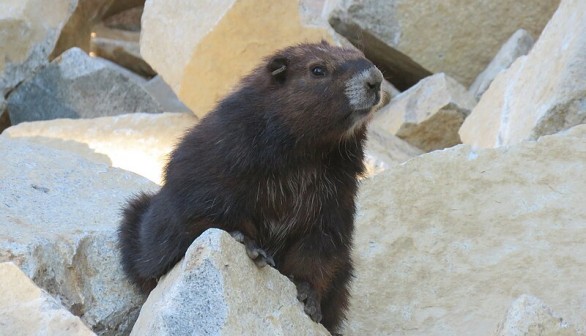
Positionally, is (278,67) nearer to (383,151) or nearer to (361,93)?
(361,93)

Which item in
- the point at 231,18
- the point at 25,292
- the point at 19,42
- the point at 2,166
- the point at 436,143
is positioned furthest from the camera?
the point at 19,42

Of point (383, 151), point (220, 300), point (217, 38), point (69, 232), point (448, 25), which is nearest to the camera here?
point (220, 300)

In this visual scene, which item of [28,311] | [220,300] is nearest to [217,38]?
[220,300]

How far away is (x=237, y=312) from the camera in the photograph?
160 inches

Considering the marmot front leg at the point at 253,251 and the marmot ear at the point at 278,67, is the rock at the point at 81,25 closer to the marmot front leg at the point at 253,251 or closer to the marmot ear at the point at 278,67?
the marmot ear at the point at 278,67

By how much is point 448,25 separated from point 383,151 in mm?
2506

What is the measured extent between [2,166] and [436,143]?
4055 millimetres

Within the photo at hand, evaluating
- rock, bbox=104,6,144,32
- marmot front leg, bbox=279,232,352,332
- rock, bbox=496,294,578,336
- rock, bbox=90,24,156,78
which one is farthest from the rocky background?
rock, bbox=104,6,144,32

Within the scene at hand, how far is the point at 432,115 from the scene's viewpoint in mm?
8500

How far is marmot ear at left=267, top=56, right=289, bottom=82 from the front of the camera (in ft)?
15.9

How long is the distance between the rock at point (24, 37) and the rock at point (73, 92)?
5.1 inches

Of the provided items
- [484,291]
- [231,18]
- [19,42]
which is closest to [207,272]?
[484,291]

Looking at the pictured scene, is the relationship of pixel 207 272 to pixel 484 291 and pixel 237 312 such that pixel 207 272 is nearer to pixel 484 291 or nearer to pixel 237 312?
pixel 237 312

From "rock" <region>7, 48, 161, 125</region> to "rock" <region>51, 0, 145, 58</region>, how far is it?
0.55 m
